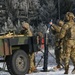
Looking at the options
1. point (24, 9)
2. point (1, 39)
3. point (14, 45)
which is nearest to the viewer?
point (1, 39)

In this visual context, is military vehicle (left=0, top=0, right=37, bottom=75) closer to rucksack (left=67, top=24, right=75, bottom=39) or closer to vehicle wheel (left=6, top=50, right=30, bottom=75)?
vehicle wheel (left=6, top=50, right=30, bottom=75)

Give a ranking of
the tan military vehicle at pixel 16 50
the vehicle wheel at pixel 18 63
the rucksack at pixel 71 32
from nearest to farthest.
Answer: the tan military vehicle at pixel 16 50 < the vehicle wheel at pixel 18 63 < the rucksack at pixel 71 32

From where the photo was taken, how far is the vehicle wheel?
11.6m

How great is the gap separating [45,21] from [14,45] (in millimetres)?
21937

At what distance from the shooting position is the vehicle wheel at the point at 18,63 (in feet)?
38.0

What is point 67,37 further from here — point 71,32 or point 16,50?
point 16,50

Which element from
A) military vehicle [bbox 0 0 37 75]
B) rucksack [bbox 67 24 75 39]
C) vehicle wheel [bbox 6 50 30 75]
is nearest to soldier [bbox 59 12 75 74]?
rucksack [bbox 67 24 75 39]

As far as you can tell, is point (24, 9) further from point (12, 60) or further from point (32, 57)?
point (12, 60)

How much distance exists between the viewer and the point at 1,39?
11.2 m

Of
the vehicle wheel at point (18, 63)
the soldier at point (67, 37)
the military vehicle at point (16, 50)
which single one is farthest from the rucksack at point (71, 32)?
the vehicle wheel at point (18, 63)

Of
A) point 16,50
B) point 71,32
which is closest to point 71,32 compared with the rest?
point 71,32

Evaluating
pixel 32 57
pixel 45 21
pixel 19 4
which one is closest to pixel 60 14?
pixel 45 21

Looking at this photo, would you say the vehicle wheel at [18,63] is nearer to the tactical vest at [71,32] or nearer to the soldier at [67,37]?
the soldier at [67,37]

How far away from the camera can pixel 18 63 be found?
1181 cm
